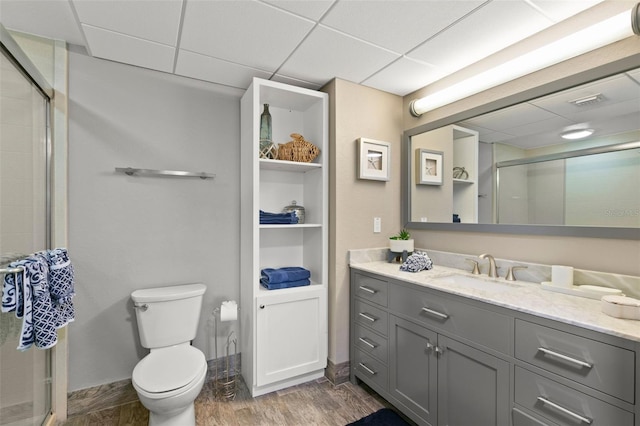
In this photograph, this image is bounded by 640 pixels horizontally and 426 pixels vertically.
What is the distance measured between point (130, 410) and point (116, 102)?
6.71ft

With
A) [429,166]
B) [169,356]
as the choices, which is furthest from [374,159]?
[169,356]

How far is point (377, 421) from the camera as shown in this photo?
72.5 inches

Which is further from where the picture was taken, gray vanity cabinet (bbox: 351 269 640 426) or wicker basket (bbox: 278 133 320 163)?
wicker basket (bbox: 278 133 320 163)

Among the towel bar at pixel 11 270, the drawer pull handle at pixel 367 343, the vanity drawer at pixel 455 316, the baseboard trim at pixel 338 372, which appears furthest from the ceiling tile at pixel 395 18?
the baseboard trim at pixel 338 372

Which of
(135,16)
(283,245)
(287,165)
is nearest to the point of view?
(135,16)

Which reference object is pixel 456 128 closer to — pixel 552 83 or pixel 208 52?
pixel 552 83

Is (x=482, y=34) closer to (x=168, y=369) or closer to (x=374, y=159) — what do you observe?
(x=374, y=159)

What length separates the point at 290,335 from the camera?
7.20 ft

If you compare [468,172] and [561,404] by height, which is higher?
[468,172]

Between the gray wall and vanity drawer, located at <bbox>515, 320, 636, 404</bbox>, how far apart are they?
1925 mm

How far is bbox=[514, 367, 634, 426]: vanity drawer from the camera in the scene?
103cm

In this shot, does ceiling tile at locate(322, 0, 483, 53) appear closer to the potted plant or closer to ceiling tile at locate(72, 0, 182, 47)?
ceiling tile at locate(72, 0, 182, 47)

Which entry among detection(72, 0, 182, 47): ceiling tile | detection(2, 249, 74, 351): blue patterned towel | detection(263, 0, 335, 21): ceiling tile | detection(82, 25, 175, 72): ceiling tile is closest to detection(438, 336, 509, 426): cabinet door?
detection(263, 0, 335, 21): ceiling tile

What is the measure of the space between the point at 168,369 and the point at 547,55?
270 centimetres
